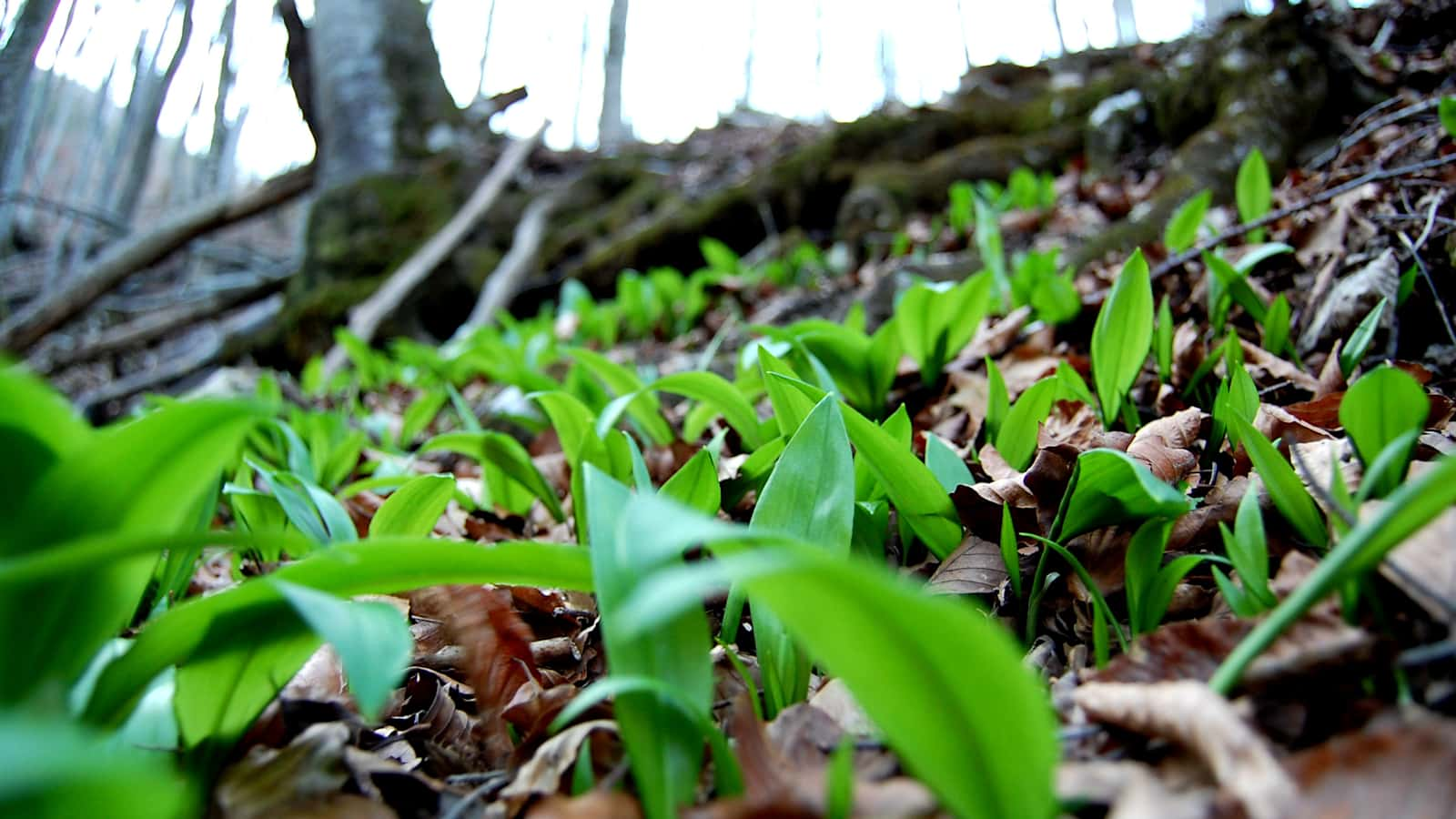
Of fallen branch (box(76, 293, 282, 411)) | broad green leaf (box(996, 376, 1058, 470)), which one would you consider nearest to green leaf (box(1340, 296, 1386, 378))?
broad green leaf (box(996, 376, 1058, 470))

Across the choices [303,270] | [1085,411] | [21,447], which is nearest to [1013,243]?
[1085,411]

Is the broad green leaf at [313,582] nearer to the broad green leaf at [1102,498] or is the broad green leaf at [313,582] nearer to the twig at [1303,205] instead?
the broad green leaf at [1102,498]

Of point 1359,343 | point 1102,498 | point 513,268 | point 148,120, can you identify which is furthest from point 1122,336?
point 148,120

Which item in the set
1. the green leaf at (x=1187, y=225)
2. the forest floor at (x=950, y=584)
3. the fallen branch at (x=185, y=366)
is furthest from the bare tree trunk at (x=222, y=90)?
the green leaf at (x=1187, y=225)

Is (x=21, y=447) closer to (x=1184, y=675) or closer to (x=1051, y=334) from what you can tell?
(x=1184, y=675)

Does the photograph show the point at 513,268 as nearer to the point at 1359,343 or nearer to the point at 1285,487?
the point at 1359,343

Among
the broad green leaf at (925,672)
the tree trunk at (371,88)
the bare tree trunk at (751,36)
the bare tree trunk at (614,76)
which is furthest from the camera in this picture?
the bare tree trunk at (751,36)
